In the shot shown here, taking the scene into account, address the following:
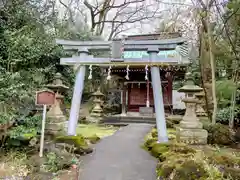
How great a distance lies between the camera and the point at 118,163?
5.43 metres

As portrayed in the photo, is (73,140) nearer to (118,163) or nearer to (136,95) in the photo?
(118,163)

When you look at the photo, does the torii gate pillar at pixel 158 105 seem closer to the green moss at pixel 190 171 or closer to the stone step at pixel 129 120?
the green moss at pixel 190 171

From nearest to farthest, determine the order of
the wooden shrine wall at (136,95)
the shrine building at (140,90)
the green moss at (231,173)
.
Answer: the green moss at (231,173)
the shrine building at (140,90)
the wooden shrine wall at (136,95)

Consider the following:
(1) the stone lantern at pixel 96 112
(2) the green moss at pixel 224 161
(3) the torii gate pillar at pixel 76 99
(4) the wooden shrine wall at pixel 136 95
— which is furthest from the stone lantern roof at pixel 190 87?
(4) the wooden shrine wall at pixel 136 95

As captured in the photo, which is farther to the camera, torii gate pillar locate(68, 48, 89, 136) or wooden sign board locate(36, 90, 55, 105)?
torii gate pillar locate(68, 48, 89, 136)

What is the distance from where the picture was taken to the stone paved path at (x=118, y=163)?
465 cm

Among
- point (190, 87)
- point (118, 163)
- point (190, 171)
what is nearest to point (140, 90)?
point (190, 87)

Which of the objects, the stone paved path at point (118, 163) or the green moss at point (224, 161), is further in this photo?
the stone paved path at point (118, 163)

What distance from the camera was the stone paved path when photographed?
4.65 metres

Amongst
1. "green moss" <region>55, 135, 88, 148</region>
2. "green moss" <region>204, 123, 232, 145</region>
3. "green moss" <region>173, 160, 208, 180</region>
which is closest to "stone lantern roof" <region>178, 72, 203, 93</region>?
"green moss" <region>204, 123, 232, 145</region>

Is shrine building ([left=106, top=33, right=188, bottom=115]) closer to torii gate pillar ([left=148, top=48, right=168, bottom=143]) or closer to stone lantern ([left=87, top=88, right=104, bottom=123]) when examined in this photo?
stone lantern ([left=87, top=88, right=104, bottom=123])

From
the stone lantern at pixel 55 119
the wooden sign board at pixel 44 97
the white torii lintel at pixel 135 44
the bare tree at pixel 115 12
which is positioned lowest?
the stone lantern at pixel 55 119

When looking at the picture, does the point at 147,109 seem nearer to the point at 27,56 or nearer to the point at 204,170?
the point at 27,56

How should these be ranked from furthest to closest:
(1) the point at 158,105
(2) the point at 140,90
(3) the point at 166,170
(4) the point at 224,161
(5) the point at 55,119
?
(2) the point at 140,90, (5) the point at 55,119, (1) the point at 158,105, (4) the point at 224,161, (3) the point at 166,170
